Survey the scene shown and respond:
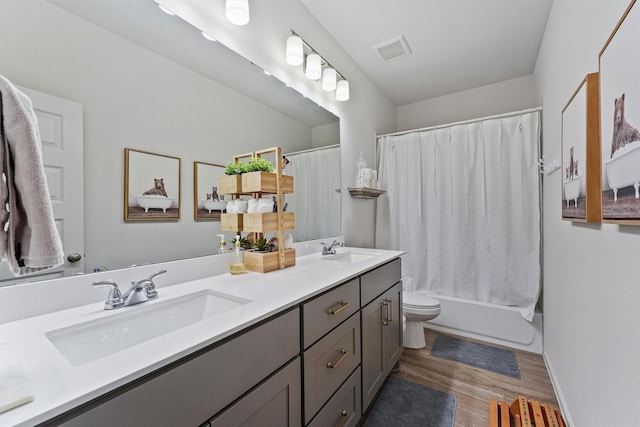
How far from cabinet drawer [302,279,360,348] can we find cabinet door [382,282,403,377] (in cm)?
44

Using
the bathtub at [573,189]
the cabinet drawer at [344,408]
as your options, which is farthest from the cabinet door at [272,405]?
the bathtub at [573,189]

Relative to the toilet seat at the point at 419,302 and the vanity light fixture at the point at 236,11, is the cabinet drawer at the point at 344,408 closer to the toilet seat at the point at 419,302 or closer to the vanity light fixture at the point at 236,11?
the toilet seat at the point at 419,302

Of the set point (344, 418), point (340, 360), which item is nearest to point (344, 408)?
point (344, 418)

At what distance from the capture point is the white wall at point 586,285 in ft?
2.63

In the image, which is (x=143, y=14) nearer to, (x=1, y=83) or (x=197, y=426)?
(x=1, y=83)

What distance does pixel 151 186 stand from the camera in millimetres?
1060

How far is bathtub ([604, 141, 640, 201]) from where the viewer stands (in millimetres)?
680

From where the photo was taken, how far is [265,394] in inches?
31.3

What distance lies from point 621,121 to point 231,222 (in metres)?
1.44

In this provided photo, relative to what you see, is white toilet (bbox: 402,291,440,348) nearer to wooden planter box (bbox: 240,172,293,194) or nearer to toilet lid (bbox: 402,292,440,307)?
toilet lid (bbox: 402,292,440,307)

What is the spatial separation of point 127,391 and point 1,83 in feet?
2.05

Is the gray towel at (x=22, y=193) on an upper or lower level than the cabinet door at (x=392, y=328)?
upper

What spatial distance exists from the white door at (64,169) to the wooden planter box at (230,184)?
1.71 feet

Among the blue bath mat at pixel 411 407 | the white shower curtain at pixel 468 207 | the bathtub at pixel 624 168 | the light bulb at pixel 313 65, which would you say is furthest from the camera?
the white shower curtain at pixel 468 207
